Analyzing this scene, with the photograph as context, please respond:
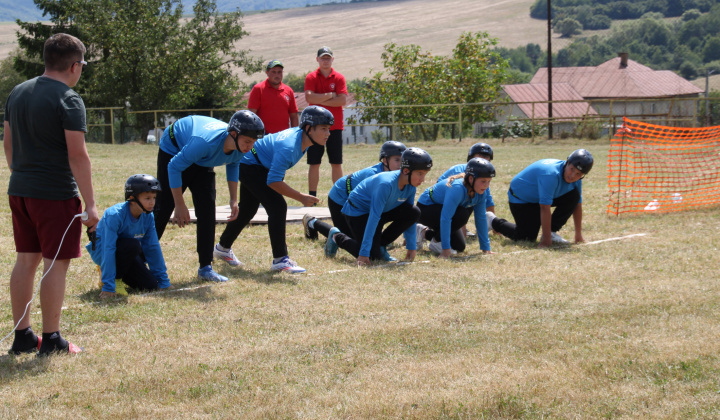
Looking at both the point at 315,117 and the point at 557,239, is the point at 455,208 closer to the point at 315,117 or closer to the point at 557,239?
the point at 557,239

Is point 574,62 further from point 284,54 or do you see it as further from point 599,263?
point 599,263

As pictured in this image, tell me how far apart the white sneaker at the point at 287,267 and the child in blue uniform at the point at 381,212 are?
63cm

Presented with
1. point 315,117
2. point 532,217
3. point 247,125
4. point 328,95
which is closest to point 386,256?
point 315,117

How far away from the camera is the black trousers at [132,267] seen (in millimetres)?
6102

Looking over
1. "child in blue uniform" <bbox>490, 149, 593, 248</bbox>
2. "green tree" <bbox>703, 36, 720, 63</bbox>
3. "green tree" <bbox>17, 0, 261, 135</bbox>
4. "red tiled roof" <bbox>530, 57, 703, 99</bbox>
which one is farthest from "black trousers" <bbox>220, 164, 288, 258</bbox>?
"green tree" <bbox>703, 36, 720, 63</bbox>

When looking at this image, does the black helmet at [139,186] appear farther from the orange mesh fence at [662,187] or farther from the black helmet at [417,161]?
the orange mesh fence at [662,187]

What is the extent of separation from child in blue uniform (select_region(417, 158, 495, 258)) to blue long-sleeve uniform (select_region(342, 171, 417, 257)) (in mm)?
373

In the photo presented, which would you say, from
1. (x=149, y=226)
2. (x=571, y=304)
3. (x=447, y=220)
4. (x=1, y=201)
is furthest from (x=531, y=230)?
(x=1, y=201)

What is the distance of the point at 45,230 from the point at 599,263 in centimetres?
503

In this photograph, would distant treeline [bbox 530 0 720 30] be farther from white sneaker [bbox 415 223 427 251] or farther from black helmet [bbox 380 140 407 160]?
black helmet [bbox 380 140 407 160]

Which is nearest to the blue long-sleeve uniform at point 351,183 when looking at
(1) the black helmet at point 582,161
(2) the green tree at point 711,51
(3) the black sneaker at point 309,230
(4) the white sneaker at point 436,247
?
(3) the black sneaker at point 309,230

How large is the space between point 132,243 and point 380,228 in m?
2.54

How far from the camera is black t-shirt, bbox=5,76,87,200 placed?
430cm

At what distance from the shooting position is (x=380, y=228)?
25.0 ft
